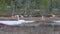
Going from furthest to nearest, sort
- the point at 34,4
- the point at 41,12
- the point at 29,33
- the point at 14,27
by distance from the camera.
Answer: the point at 34,4
the point at 41,12
the point at 14,27
the point at 29,33

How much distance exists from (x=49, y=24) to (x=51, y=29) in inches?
4.8

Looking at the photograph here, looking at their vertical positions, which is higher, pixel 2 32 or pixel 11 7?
pixel 11 7

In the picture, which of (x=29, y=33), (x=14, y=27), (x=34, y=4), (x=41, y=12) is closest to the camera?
(x=29, y=33)

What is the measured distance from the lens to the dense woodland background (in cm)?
384

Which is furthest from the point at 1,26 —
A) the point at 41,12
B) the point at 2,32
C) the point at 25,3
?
the point at 25,3

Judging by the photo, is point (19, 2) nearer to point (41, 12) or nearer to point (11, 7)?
point (11, 7)

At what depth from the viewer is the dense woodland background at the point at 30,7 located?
3.84 meters

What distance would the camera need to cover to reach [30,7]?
4.14 m

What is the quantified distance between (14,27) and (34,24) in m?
0.31

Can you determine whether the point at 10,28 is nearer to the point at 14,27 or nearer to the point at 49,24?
the point at 14,27

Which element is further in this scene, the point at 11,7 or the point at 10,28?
the point at 11,7

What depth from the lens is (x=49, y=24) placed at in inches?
93.4

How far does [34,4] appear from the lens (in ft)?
13.7

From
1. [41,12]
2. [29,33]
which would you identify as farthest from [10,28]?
[41,12]
